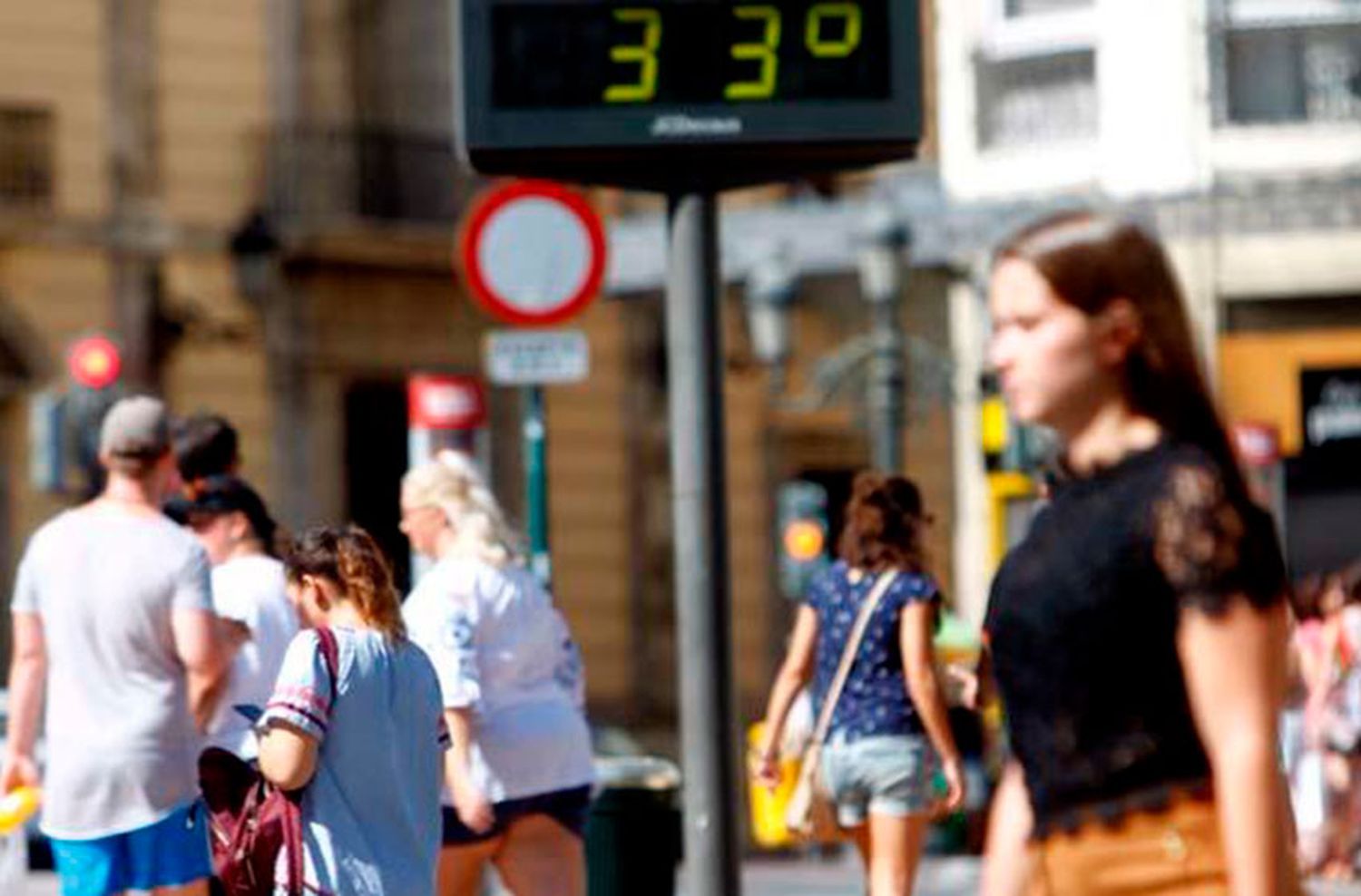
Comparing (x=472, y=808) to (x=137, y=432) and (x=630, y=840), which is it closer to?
(x=137, y=432)

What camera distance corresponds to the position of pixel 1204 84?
2411 centimetres

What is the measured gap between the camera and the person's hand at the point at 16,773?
34.9 ft

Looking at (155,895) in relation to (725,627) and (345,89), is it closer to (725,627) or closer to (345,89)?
(725,627)

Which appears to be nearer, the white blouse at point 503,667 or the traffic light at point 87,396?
the white blouse at point 503,667

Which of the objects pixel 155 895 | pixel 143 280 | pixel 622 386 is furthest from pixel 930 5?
pixel 155 895

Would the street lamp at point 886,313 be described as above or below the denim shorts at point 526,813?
above

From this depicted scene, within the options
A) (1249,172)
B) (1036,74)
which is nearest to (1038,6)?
(1036,74)

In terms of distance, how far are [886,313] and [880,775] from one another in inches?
555

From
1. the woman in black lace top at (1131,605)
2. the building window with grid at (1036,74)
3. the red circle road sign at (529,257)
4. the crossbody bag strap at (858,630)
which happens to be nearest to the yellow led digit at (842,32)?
the crossbody bag strap at (858,630)

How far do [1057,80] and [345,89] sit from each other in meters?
13.0

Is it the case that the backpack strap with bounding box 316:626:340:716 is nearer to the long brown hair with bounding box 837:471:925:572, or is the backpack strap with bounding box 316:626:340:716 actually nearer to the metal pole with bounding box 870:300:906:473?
the long brown hair with bounding box 837:471:925:572

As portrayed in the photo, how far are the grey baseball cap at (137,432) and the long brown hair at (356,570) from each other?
167 centimetres

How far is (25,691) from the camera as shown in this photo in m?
10.7

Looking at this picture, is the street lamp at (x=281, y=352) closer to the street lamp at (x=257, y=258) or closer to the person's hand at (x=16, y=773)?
the street lamp at (x=257, y=258)
